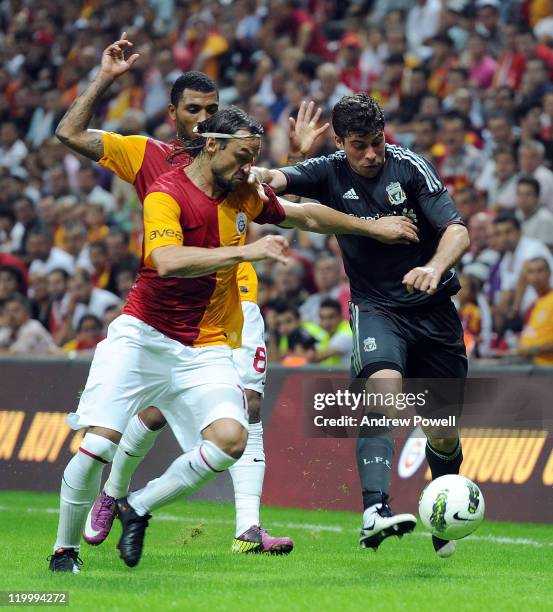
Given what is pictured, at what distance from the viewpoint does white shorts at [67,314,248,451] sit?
6.95m

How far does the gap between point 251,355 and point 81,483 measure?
198cm

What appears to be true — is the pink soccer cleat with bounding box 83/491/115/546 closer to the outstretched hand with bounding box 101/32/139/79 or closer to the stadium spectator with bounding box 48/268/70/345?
the outstretched hand with bounding box 101/32/139/79

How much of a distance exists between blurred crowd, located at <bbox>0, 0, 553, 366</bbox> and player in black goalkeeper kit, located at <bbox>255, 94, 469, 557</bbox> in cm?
361

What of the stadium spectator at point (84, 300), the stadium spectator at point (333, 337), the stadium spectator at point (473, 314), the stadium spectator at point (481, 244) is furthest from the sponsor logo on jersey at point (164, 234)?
the stadium spectator at point (84, 300)

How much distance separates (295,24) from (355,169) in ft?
37.4

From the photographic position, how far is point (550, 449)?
1020 cm

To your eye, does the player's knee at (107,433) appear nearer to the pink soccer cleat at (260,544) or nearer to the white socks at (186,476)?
the white socks at (186,476)

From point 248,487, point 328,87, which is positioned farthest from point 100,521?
point 328,87

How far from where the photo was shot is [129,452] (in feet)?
26.9

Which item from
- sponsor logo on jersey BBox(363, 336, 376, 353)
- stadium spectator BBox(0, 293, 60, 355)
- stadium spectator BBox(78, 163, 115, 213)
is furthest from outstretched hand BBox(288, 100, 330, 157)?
stadium spectator BBox(78, 163, 115, 213)

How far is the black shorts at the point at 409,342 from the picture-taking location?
7637 millimetres

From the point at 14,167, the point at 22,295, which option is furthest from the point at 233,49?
the point at 22,295

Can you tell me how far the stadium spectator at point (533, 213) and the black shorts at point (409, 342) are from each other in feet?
17.9

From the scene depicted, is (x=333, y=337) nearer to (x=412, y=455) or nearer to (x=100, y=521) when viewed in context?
(x=412, y=455)
